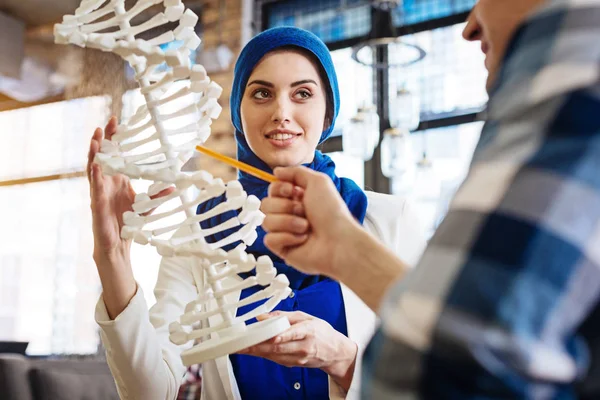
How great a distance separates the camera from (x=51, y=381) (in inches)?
100.0

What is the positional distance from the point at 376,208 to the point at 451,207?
0.97 metres

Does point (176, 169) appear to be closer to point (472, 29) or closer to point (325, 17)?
point (472, 29)

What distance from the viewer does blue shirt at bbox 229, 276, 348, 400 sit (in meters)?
1.26

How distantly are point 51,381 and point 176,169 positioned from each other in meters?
2.11

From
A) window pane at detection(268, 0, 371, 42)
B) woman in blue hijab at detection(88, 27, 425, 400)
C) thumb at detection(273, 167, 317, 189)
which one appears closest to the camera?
thumb at detection(273, 167, 317, 189)

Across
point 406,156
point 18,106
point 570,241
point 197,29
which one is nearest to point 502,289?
point 570,241

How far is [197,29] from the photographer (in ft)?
15.4

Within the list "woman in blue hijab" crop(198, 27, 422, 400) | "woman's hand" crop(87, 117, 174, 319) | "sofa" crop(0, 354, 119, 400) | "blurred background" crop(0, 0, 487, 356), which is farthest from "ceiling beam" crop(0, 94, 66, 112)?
"woman's hand" crop(87, 117, 174, 319)

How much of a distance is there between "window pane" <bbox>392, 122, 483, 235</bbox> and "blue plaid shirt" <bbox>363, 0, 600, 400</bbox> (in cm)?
311

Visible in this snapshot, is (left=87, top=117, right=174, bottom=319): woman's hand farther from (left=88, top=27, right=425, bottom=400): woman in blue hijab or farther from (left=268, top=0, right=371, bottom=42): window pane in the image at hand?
(left=268, top=0, right=371, bottom=42): window pane

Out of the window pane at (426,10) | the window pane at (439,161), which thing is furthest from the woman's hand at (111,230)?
the window pane at (426,10)

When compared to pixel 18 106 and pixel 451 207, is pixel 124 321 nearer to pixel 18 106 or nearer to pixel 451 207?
pixel 451 207

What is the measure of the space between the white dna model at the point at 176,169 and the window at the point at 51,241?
12.7ft

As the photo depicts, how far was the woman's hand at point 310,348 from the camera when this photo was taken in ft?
2.93
